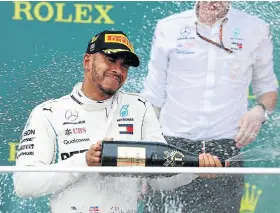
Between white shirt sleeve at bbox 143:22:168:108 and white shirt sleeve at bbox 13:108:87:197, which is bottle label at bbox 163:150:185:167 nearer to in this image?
white shirt sleeve at bbox 13:108:87:197

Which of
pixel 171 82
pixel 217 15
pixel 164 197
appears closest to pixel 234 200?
pixel 164 197

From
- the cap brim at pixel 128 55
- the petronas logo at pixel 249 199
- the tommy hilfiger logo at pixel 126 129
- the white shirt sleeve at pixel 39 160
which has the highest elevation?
the cap brim at pixel 128 55

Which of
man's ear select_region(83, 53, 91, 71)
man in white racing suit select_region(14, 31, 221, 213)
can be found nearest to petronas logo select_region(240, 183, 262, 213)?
man in white racing suit select_region(14, 31, 221, 213)

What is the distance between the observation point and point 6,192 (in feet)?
5.51

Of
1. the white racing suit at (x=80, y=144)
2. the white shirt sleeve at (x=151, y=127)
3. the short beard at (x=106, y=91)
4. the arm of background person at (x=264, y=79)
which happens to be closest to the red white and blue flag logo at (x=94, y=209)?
the white racing suit at (x=80, y=144)

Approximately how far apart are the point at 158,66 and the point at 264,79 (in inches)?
13.3

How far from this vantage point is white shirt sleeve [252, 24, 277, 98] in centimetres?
212

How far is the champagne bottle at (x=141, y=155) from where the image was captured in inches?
64.1

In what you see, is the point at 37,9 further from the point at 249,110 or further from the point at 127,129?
the point at 249,110

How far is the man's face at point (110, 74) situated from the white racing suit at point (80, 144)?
0.03 meters

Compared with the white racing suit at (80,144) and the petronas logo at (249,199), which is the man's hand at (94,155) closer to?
the white racing suit at (80,144)

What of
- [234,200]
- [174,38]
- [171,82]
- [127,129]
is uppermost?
[174,38]

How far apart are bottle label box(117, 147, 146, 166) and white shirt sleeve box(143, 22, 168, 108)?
0.50m

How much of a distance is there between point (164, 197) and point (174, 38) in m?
0.66
